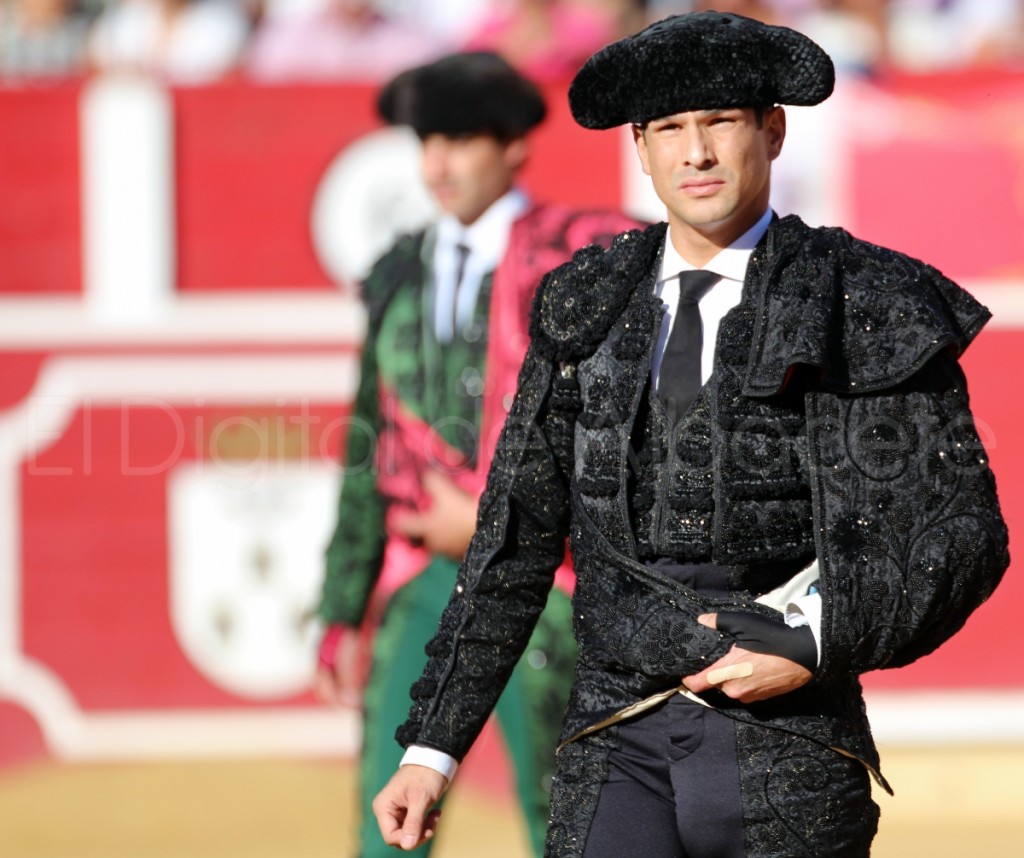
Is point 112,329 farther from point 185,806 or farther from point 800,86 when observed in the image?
point 800,86

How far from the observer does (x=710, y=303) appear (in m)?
2.40

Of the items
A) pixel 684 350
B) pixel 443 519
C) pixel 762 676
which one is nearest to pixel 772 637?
pixel 762 676

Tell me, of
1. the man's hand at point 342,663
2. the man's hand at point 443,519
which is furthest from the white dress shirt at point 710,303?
the man's hand at point 342,663

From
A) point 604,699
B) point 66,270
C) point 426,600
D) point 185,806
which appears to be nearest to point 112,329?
point 66,270

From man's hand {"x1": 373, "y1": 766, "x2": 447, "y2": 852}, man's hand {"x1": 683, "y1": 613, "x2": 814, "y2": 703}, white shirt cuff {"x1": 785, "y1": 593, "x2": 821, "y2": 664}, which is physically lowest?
man's hand {"x1": 373, "y1": 766, "x2": 447, "y2": 852}

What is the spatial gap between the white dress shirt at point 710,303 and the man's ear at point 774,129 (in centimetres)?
9

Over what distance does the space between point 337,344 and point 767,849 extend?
12.9ft

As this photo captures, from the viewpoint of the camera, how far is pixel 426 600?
3.96 m

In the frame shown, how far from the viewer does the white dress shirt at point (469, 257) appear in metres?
4.12

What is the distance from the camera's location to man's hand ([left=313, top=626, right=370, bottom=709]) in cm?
408

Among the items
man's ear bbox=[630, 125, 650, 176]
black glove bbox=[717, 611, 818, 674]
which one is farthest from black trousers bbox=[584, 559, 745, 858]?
man's ear bbox=[630, 125, 650, 176]

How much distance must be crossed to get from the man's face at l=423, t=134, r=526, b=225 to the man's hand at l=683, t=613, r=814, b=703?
7.11ft

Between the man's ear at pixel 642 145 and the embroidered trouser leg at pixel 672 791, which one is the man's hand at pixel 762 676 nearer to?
the embroidered trouser leg at pixel 672 791

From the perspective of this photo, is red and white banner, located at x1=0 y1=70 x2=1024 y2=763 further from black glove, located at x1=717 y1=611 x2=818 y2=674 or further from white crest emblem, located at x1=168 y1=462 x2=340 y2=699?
black glove, located at x1=717 y1=611 x2=818 y2=674
